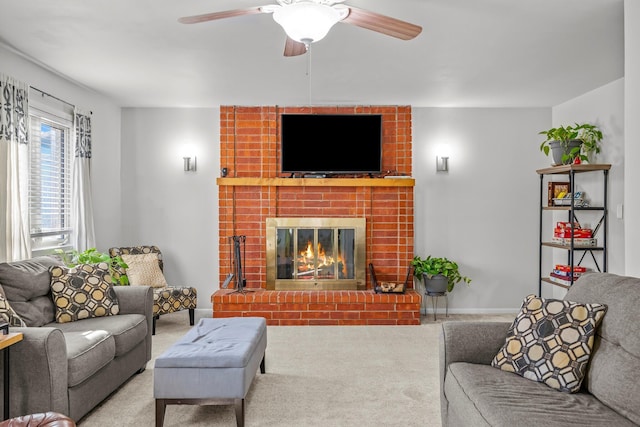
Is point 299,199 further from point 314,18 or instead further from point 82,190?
point 314,18

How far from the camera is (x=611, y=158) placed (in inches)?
182

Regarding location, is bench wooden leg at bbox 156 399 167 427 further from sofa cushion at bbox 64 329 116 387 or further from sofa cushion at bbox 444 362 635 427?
sofa cushion at bbox 444 362 635 427

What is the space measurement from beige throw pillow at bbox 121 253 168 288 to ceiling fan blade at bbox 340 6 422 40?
3.83 metres

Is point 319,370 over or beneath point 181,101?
beneath

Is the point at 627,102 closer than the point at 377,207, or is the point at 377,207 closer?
the point at 627,102

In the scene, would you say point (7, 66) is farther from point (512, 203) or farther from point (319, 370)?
point (512, 203)

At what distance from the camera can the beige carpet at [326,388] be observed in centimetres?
287

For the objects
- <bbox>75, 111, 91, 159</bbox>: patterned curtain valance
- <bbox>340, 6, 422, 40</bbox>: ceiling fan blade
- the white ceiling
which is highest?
the white ceiling

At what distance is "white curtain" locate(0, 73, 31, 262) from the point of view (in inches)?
141

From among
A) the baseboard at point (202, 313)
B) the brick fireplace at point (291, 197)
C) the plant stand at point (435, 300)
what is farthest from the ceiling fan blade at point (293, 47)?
the baseboard at point (202, 313)

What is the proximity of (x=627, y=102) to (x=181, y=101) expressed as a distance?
14.1ft

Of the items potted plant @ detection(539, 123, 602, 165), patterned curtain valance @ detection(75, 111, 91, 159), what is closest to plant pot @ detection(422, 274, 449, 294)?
potted plant @ detection(539, 123, 602, 165)

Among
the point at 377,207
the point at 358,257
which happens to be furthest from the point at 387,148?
the point at 358,257

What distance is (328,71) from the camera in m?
4.33
